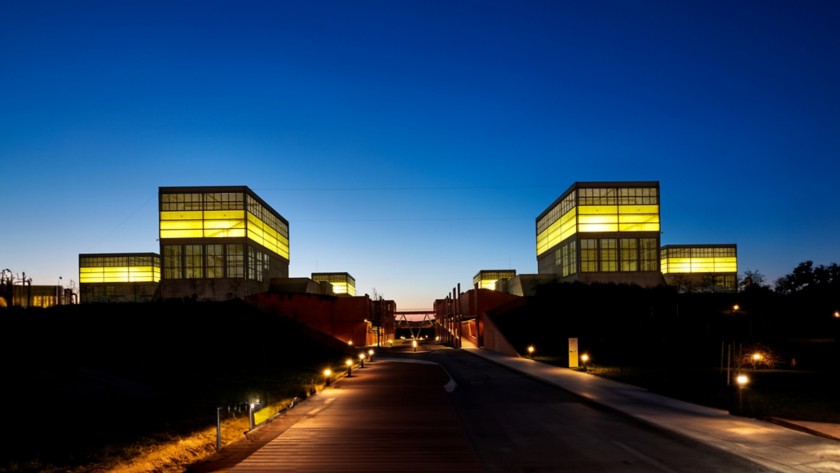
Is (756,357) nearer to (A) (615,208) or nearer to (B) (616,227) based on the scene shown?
(B) (616,227)

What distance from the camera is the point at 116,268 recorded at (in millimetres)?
111125

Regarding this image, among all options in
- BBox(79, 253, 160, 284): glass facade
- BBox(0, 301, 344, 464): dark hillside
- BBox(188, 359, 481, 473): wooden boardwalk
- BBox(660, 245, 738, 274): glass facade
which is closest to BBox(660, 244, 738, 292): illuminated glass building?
BBox(660, 245, 738, 274): glass facade

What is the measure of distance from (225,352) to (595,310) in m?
36.5

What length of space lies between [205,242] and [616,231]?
49336 mm

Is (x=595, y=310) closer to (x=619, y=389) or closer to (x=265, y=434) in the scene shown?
(x=619, y=389)

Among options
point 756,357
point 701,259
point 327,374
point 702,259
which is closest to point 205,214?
point 327,374

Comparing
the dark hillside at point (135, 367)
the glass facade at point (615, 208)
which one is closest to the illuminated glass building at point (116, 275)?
the dark hillside at point (135, 367)

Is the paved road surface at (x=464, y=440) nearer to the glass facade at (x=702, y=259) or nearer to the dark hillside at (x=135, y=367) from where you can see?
the dark hillside at (x=135, y=367)

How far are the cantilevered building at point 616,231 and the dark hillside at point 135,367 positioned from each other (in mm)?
34746

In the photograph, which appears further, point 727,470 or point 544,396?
point 544,396

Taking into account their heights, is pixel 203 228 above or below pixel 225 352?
above

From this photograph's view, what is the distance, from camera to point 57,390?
70.1 ft

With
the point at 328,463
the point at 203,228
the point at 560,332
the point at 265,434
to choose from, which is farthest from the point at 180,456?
the point at 203,228

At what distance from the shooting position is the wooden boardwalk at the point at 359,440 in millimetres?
11656
